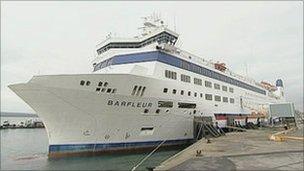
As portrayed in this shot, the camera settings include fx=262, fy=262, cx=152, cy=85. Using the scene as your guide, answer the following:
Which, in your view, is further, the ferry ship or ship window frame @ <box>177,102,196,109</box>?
ship window frame @ <box>177,102,196,109</box>

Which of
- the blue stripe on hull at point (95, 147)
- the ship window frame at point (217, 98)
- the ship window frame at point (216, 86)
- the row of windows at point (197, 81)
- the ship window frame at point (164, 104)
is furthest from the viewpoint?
the ship window frame at point (216, 86)

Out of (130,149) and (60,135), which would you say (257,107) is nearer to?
(130,149)

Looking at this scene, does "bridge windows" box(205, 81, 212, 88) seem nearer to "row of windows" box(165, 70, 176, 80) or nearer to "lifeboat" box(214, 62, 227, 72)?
"lifeboat" box(214, 62, 227, 72)

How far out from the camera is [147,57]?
21453 mm

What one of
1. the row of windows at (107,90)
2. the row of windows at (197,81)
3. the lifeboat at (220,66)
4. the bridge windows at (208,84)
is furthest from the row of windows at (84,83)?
the lifeboat at (220,66)

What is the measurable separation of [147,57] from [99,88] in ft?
18.3

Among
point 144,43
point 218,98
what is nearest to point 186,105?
point 218,98

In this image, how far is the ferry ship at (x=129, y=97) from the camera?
17422 mm

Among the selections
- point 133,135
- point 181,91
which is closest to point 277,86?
point 181,91

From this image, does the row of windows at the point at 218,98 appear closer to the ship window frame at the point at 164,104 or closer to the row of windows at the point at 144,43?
the ship window frame at the point at 164,104

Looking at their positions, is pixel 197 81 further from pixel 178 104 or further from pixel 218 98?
pixel 218 98

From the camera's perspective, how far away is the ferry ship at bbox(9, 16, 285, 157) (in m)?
17.4

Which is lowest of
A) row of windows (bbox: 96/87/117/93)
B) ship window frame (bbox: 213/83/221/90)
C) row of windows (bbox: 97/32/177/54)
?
row of windows (bbox: 96/87/117/93)

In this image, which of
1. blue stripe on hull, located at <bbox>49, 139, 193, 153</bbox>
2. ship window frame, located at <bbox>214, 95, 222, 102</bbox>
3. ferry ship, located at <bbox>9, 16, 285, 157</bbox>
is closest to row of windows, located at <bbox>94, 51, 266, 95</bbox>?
ferry ship, located at <bbox>9, 16, 285, 157</bbox>
